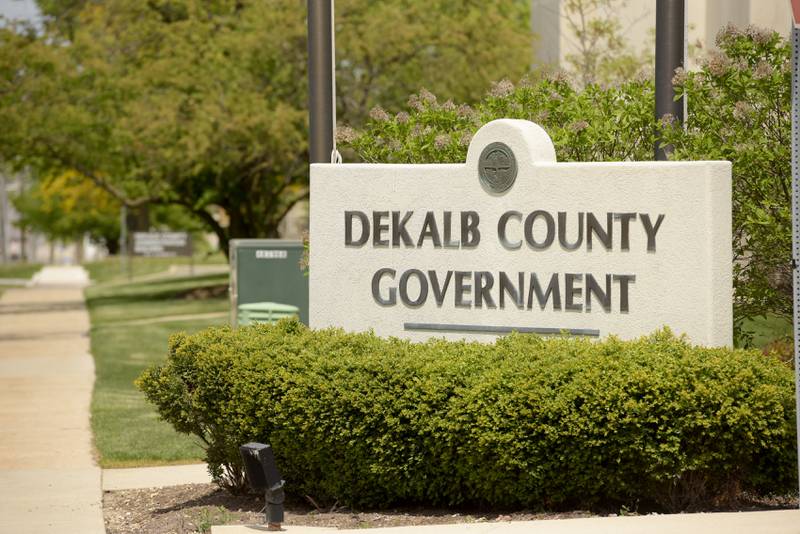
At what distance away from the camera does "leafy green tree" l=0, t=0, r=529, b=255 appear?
1087 inches

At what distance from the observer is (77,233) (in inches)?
3172

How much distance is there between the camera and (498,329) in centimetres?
802

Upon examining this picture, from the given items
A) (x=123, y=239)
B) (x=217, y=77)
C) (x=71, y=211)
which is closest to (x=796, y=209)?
(x=217, y=77)

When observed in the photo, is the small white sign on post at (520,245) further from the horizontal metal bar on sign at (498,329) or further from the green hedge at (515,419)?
Result: the green hedge at (515,419)

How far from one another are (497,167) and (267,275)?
743cm

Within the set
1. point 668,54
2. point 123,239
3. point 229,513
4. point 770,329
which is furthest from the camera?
point 123,239

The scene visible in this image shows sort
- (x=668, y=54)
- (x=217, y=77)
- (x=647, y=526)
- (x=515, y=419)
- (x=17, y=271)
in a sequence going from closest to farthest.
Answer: (x=647, y=526), (x=515, y=419), (x=668, y=54), (x=217, y=77), (x=17, y=271)

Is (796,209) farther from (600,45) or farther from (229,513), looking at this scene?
(600,45)

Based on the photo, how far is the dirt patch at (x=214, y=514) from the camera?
7070 millimetres

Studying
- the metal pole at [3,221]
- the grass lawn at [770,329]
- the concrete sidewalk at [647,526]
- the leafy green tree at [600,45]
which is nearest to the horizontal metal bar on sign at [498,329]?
the concrete sidewalk at [647,526]

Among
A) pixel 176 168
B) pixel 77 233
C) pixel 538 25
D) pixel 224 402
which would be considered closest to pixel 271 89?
pixel 176 168

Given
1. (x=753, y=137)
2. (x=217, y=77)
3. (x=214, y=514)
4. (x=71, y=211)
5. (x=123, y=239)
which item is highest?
(x=217, y=77)

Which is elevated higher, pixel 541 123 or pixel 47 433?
pixel 541 123

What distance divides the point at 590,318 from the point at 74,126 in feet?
72.9
